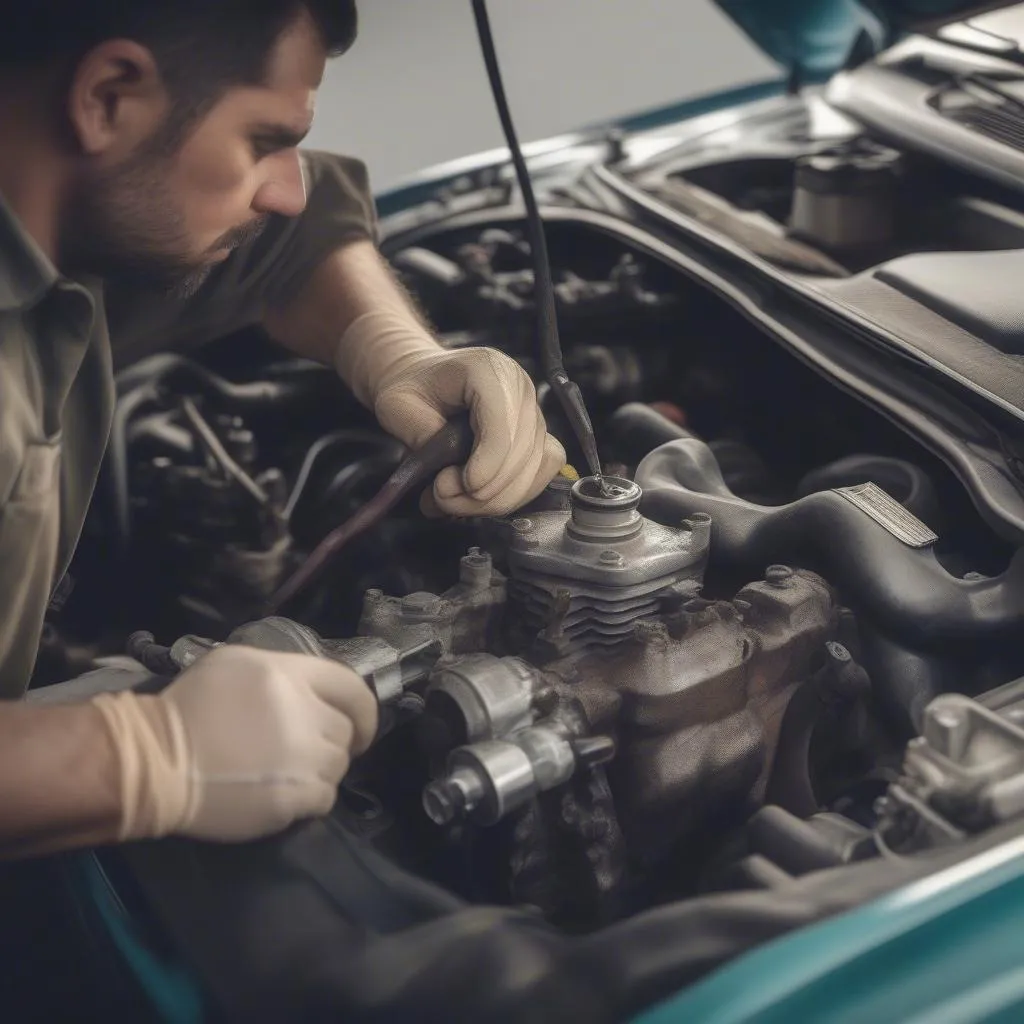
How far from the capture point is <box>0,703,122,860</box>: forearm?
0.79 m

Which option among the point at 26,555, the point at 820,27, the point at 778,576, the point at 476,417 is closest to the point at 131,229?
the point at 26,555

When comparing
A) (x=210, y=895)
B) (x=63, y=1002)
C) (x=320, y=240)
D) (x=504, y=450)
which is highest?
(x=320, y=240)

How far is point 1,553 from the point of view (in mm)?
1001

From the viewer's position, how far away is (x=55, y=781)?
790mm

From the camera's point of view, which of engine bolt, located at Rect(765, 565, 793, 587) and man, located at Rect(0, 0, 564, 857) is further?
engine bolt, located at Rect(765, 565, 793, 587)

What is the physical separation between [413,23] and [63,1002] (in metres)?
4.94

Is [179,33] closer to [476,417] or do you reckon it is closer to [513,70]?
[476,417]

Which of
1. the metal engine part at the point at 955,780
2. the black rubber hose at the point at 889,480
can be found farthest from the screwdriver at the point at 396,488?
the metal engine part at the point at 955,780

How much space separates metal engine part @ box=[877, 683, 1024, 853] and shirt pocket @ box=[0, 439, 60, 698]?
2.30ft

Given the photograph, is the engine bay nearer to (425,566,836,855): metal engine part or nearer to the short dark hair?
(425,566,836,855): metal engine part

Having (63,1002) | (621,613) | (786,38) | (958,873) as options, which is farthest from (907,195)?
(63,1002)

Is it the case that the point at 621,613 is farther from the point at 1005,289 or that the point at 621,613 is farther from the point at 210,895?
the point at 1005,289

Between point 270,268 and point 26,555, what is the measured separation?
63cm

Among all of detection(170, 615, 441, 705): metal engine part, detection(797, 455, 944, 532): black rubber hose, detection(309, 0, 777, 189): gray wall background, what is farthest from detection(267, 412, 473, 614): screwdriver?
detection(309, 0, 777, 189): gray wall background
